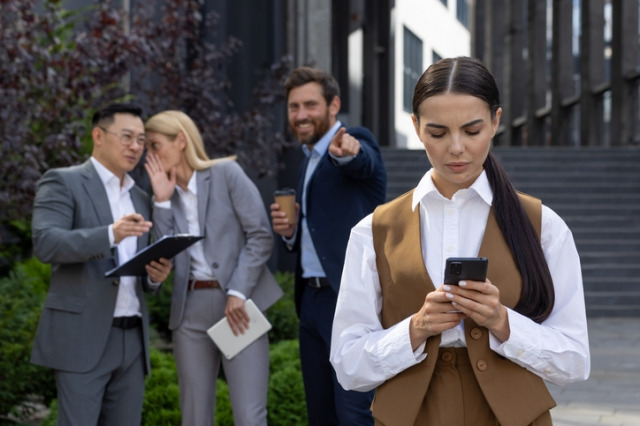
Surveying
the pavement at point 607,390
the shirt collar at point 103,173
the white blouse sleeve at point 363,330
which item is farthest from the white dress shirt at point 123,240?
the pavement at point 607,390

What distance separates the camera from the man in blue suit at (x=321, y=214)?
17.6ft

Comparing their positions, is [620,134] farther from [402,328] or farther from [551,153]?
[402,328]

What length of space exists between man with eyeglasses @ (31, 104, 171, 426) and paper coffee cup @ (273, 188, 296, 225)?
0.61m

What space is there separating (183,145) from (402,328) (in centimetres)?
304

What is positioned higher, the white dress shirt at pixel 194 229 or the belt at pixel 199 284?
the white dress shirt at pixel 194 229

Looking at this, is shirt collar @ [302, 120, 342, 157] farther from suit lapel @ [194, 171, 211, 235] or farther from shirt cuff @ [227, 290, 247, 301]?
shirt cuff @ [227, 290, 247, 301]

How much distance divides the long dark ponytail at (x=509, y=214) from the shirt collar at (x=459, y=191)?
0.02 metres

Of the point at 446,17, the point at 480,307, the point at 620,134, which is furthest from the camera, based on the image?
the point at 446,17

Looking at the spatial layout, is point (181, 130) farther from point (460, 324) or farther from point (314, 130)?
point (460, 324)

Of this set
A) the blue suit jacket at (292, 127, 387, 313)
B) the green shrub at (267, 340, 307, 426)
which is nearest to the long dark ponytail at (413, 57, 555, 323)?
the blue suit jacket at (292, 127, 387, 313)

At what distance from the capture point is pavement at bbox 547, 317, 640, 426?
8.13 meters

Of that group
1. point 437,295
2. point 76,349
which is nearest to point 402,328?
point 437,295

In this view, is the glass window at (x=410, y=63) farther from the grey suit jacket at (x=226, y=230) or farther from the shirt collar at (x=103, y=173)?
the shirt collar at (x=103, y=173)

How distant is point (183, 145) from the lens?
19.2ft
